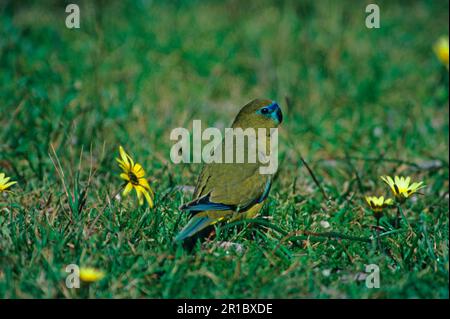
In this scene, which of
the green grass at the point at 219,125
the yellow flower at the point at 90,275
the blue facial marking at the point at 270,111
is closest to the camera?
the yellow flower at the point at 90,275

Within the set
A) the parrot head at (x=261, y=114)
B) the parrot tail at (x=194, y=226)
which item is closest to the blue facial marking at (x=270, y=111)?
the parrot head at (x=261, y=114)

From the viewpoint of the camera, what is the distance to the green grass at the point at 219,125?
288 cm

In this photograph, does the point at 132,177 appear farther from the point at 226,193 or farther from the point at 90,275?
the point at 90,275

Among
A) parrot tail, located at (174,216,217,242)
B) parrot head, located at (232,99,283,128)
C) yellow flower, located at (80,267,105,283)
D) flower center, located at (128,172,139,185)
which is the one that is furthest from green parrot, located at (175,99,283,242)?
yellow flower, located at (80,267,105,283)

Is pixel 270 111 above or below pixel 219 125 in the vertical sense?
above

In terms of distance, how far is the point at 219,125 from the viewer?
4957 millimetres

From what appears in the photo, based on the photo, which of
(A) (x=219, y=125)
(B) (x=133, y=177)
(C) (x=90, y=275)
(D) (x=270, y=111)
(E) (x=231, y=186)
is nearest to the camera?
(C) (x=90, y=275)

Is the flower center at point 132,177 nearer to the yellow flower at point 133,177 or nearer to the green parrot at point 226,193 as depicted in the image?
the yellow flower at point 133,177

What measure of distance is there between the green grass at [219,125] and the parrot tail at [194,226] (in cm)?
6

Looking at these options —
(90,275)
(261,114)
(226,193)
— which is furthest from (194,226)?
(261,114)

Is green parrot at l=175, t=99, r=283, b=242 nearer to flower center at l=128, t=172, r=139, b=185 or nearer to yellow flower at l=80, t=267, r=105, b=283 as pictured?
flower center at l=128, t=172, r=139, b=185

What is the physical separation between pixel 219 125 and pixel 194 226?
200cm

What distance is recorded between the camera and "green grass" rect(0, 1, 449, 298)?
2883 millimetres

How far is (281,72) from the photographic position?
5641 millimetres
